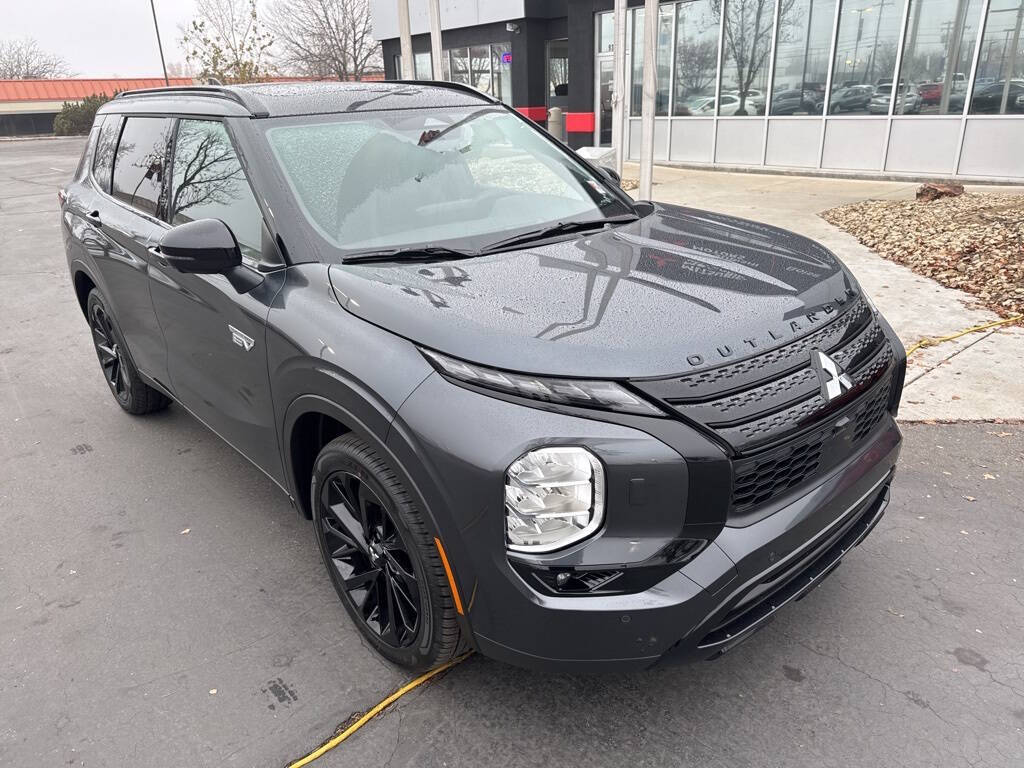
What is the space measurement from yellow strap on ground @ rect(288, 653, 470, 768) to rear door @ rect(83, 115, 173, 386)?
7.12 ft

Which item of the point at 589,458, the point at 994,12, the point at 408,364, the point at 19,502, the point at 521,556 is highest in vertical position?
the point at 994,12

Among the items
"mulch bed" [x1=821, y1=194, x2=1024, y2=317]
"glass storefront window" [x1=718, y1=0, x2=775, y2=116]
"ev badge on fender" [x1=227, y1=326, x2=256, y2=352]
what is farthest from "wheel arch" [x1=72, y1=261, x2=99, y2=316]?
"glass storefront window" [x1=718, y1=0, x2=775, y2=116]

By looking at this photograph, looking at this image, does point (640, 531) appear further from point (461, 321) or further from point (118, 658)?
point (118, 658)

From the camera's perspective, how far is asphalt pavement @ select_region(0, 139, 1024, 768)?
7.59 ft

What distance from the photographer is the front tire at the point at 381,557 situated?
2201 mm

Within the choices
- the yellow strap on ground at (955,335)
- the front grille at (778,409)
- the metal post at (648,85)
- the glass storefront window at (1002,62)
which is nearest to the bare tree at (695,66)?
the glass storefront window at (1002,62)

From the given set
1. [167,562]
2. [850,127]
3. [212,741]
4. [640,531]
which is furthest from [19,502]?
[850,127]

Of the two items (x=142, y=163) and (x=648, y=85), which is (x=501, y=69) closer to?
(x=648, y=85)

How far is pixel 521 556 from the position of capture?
1952 mm

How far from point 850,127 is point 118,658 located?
1474cm

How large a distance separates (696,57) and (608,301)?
15.9 metres

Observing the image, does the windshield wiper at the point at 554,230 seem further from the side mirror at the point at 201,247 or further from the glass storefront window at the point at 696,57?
the glass storefront window at the point at 696,57

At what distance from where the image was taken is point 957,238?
8039 millimetres

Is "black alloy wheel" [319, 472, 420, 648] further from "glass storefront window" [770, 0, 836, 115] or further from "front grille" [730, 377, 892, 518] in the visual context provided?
"glass storefront window" [770, 0, 836, 115]
